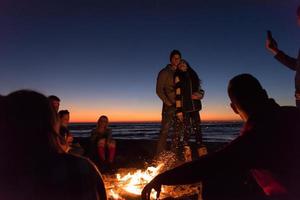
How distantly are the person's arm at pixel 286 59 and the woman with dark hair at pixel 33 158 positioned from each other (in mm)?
4344

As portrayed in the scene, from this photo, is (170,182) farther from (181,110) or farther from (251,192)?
(181,110)

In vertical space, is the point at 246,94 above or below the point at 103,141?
above

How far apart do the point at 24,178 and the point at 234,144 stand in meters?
1.46

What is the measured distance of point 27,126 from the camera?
7.41 ft

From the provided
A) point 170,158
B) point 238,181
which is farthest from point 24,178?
point 170,158

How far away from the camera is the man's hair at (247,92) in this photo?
2873 millimetres

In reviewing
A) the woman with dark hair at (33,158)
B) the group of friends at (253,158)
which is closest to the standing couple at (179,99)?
the group of friends at (253,158)

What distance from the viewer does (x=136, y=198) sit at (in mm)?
5504

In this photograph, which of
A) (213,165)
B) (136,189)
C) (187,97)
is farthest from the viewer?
(187,97)

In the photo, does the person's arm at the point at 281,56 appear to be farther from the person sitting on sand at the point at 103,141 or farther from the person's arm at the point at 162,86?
the person sitting on sand at the point at 103,141

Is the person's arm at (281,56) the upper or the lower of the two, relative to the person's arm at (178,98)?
upper

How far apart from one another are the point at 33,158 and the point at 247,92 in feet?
5.62

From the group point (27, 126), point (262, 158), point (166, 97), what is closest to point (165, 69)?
point (166, 97)

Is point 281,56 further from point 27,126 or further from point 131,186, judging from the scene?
point 27,126
